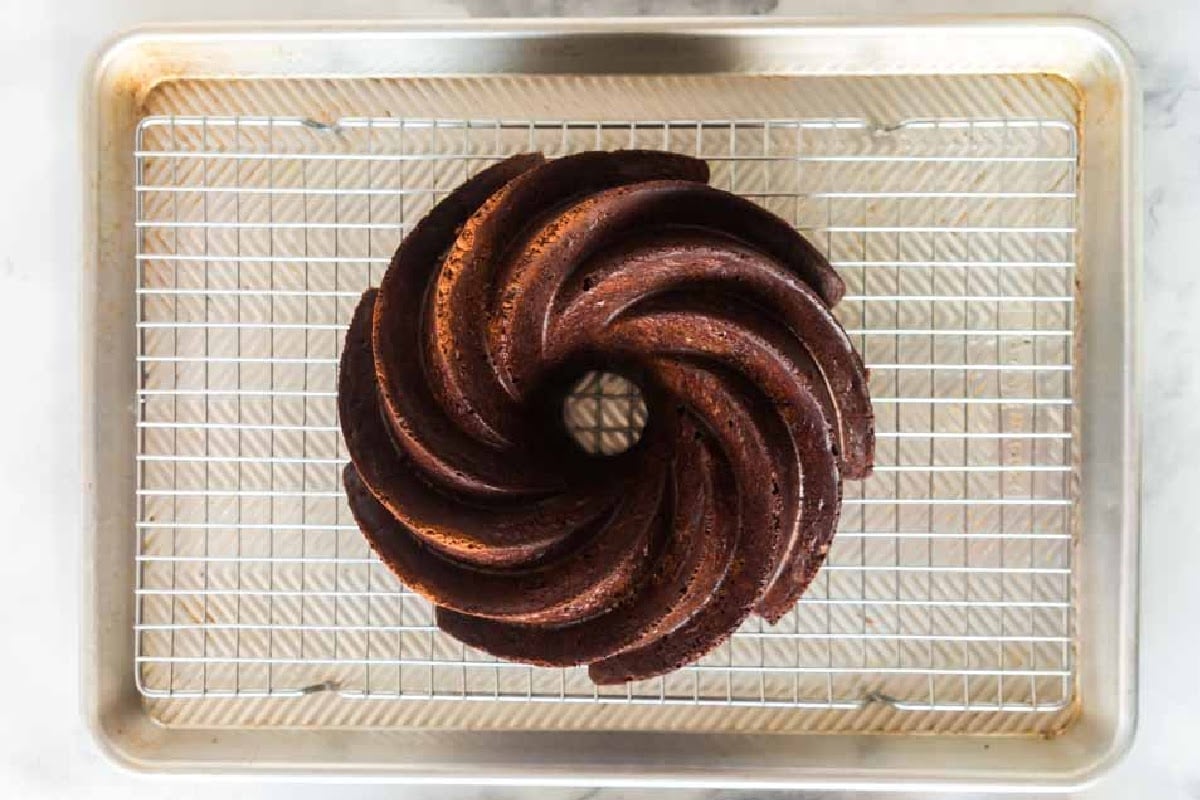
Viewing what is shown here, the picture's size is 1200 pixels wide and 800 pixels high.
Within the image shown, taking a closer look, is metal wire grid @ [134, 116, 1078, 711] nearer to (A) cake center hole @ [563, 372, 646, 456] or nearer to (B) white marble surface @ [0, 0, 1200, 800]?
(A) cake center hole @ [563, 372, 646, 456]

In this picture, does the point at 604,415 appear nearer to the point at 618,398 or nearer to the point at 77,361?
the point at 618,398

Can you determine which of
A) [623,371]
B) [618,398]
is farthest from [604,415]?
[623,371]

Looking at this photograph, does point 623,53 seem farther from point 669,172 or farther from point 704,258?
point 704,258

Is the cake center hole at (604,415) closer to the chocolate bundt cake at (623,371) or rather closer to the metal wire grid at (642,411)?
the metal wire grid at (642,411)

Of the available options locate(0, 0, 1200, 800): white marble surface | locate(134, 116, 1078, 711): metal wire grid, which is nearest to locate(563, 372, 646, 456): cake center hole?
locate(134, 116, 1078, 711): metal wire grid

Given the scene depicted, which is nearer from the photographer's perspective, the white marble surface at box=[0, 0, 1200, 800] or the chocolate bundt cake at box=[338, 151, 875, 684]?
the chocolate bundt cake at box=[338, 151, 875, 684]

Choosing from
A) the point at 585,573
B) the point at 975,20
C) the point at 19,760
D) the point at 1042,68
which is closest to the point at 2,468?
the point at 19,760
